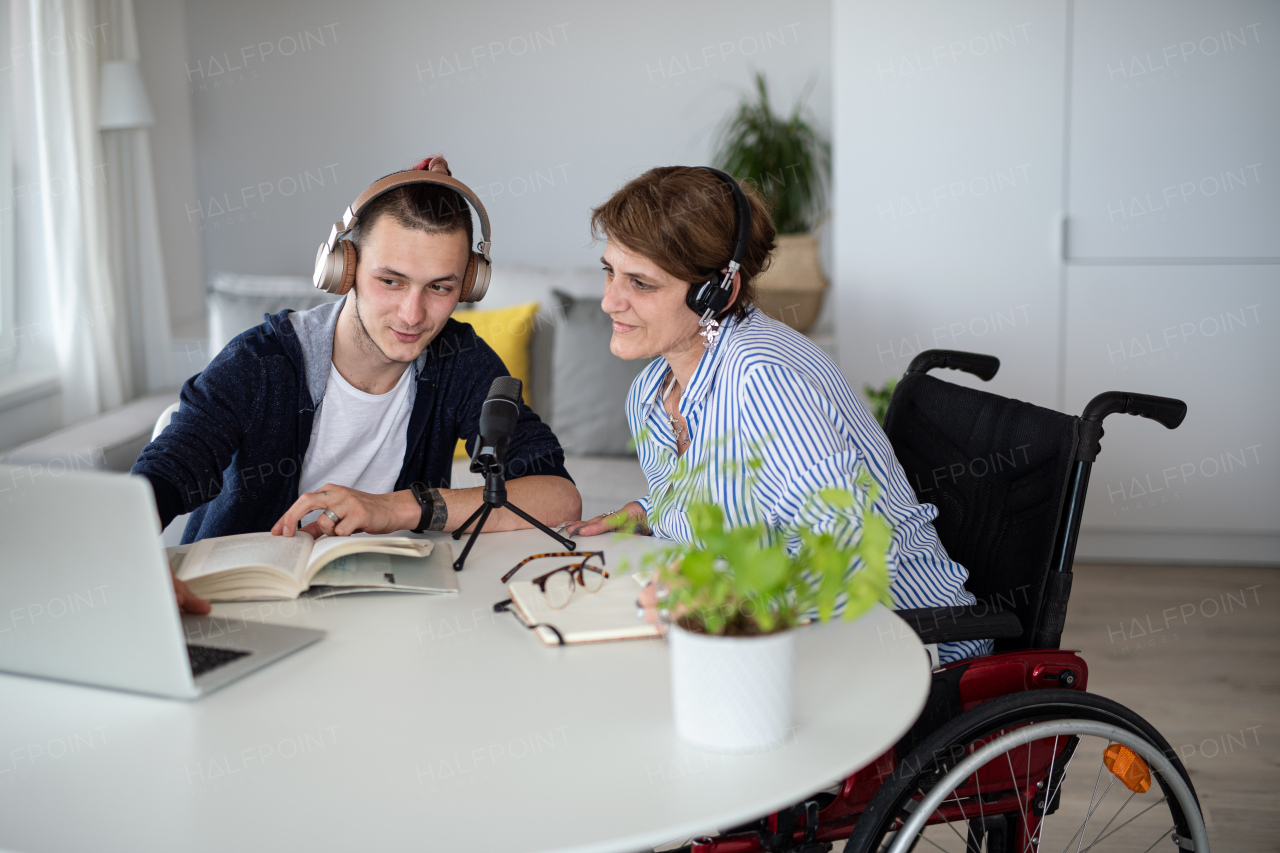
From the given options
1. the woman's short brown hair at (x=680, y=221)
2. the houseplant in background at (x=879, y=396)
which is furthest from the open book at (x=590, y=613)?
the houseplant in background at (x=879, y=396)

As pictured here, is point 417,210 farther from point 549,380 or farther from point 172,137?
point 172,137

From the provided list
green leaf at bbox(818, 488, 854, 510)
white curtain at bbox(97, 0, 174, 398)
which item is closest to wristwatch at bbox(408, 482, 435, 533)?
green leaf at bbox(818, 488, 854, 510)

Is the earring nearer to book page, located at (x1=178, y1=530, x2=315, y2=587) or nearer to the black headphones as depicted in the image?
the black headphones

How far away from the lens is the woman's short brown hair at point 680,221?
5.11 feet

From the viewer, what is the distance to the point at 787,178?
3881 millimetres

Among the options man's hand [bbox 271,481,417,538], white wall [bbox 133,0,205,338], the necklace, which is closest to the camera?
man's hand [bbox 271,481,417,538]

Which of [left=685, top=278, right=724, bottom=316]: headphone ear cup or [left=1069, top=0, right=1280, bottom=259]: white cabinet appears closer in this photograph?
[left=685, top=278, right=724, bottom=316]: headphone ear cup

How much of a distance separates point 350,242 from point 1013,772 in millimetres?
1269

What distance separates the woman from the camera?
130cm

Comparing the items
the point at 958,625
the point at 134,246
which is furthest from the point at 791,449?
the point at 134,246

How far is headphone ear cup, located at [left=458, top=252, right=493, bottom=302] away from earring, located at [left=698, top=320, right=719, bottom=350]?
1.35 ft

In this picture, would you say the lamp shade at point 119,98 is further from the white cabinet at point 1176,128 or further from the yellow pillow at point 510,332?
the white cabinet at point 1176,128

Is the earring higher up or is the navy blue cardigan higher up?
the earring

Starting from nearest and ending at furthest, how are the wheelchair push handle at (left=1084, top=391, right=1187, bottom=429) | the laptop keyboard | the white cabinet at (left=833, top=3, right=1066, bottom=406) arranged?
the laptop keyboard → the wheelchair push handle at (left=1084, top=391, right=1187, bottom=429) → the white cabinet at (left=833, top=3, right=1066, bottom=406)
